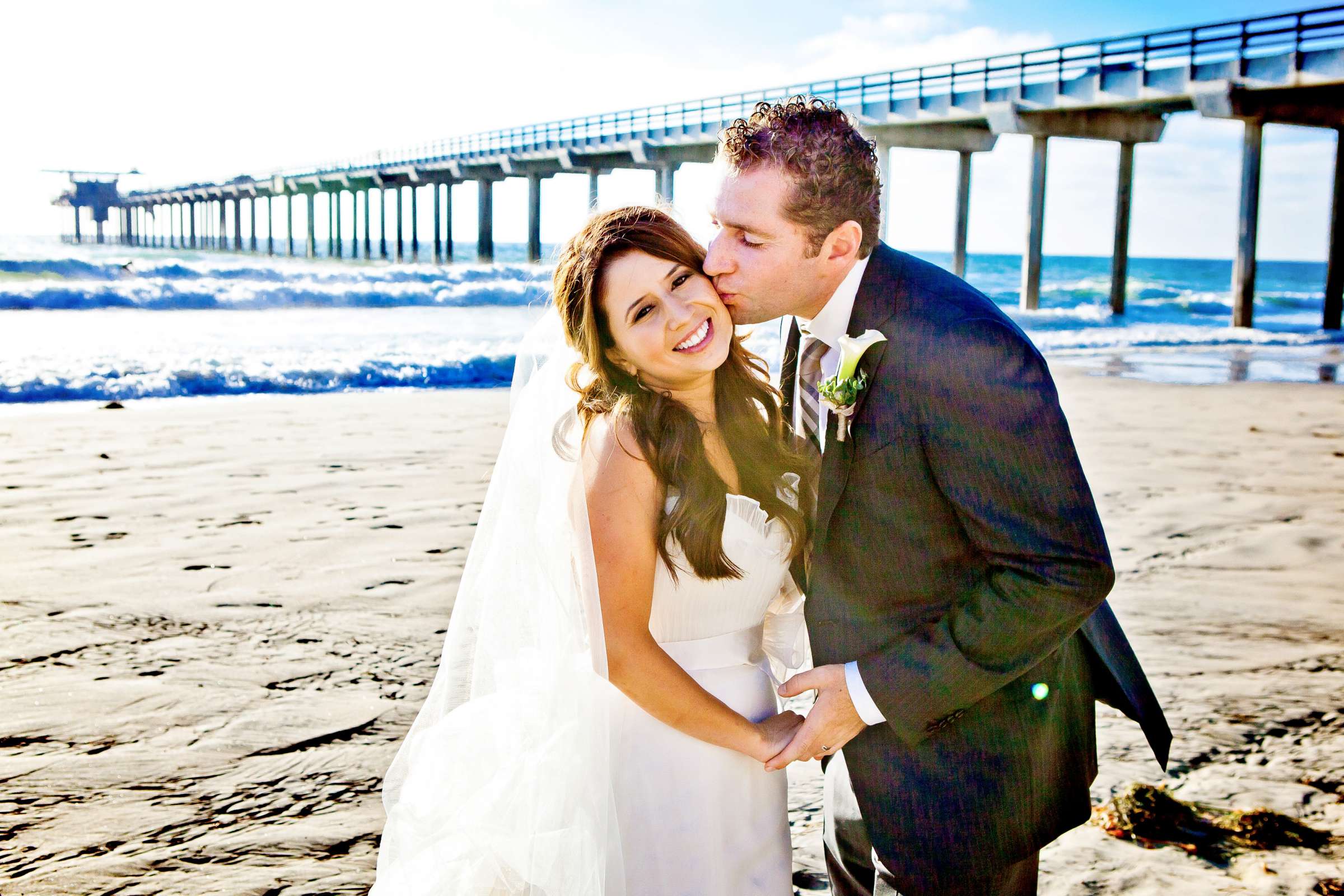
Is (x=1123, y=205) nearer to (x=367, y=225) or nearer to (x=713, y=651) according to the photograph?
(x=713, y=651)

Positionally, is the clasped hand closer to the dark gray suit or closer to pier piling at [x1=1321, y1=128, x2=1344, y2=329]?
the dark gray suit

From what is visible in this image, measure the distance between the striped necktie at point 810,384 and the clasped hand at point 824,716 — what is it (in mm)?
497

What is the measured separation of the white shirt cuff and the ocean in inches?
61.6

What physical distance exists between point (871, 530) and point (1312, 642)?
309cm

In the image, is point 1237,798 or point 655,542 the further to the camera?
point 1237,798

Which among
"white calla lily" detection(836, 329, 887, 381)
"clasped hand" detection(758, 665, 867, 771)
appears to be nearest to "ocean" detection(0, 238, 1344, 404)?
"white calla lily" detection(836, 329, 887, 381)

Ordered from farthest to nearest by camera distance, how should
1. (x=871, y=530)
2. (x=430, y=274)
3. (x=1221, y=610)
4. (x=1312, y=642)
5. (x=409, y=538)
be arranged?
(x=430, y=274) → (x=409, y=538) → (x=1221, y=610) → (x=1312, y=642) → (x=871, y=530)

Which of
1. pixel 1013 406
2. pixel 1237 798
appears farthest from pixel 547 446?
pixel 1237 798

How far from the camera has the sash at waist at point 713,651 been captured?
7.20 ft

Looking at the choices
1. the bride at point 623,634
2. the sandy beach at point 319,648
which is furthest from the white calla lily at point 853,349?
the sandy beach at point 319,648

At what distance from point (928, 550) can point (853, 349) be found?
397 mm

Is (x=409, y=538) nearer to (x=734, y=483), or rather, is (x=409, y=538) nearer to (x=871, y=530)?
(x=734, y=483)

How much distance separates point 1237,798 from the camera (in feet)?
9.61

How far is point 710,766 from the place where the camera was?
2.12 metres
